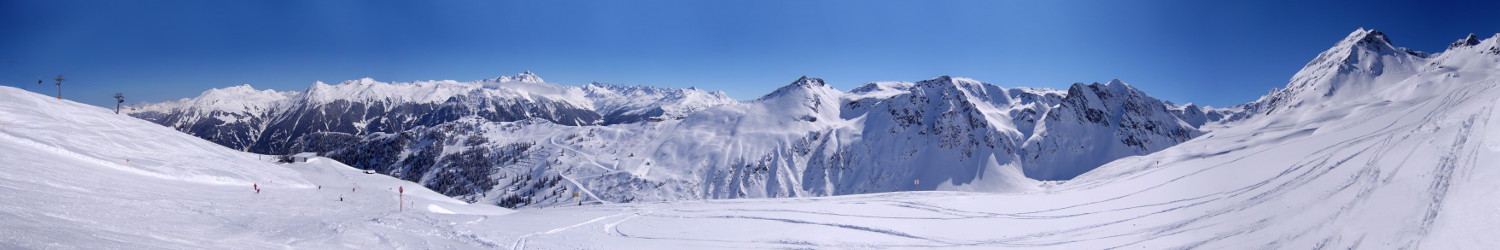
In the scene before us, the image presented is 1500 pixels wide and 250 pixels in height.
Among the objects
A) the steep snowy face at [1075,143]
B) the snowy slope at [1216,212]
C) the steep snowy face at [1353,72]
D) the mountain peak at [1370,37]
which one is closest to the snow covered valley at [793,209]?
the snowy slope at [1216,212]

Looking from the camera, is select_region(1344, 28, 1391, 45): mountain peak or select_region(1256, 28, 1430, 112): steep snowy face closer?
select_region(1256, 28, 1430, 112): steep snowy face

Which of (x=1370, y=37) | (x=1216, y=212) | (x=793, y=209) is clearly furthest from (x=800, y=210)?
(x=1370, y=37)

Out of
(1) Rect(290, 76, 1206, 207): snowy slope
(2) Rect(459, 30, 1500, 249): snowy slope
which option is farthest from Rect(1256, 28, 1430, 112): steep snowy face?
(2) Rect(459, 30, 1500, 249): snowy slope

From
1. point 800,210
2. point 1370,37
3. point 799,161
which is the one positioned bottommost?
point 800,210

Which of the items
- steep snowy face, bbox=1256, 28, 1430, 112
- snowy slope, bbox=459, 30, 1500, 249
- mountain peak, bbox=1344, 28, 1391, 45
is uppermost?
mountain peak, bbox=1344, 28, 1391, 45

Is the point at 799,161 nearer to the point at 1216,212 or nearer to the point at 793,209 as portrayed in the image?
the point at 793,209

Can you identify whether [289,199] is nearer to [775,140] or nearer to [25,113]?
[25,113]

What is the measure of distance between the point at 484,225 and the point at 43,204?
59.2 feet

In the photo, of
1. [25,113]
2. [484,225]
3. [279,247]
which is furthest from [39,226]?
[25,113]

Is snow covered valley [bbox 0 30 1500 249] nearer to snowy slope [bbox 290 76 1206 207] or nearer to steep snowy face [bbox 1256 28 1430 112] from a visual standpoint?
snowy slope [bbox 290 76 1206 207]

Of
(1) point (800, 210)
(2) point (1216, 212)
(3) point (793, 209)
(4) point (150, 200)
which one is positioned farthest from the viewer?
(3) point (793, 209)

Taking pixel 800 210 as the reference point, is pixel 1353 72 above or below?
above

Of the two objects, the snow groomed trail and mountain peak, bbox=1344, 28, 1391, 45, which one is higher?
mountain peak, bbox=1344, 28, 1391, 45

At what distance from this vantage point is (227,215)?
26141 millimetres
